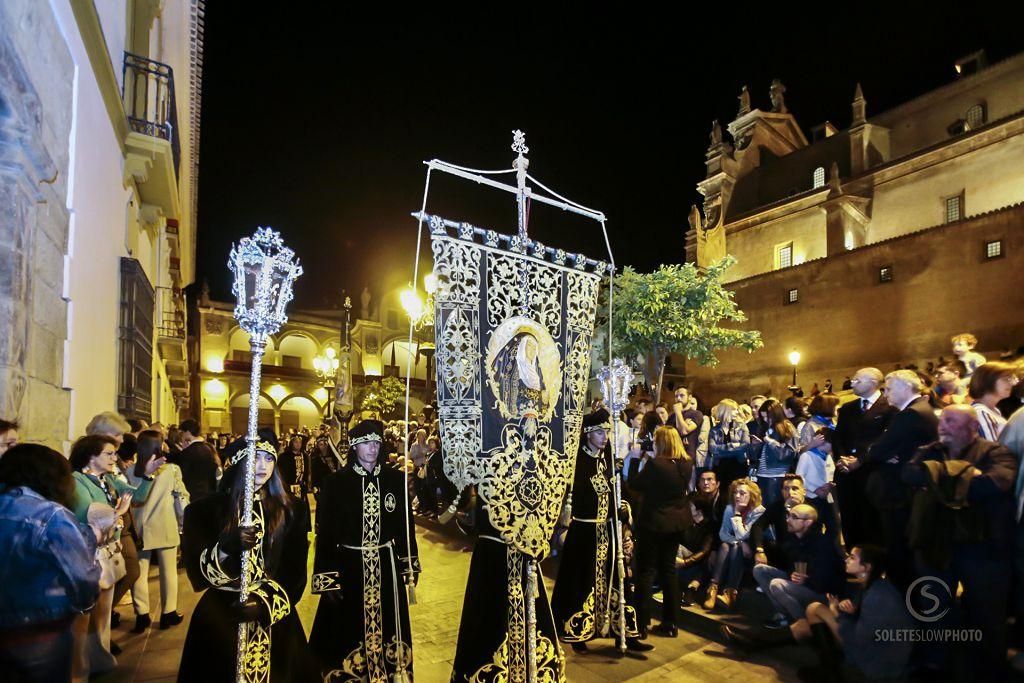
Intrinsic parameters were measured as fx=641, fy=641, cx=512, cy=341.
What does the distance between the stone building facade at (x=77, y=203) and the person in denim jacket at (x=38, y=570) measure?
1.68 m

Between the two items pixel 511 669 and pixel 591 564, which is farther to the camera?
pixel 591 564

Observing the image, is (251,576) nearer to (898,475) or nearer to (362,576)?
(362,576)

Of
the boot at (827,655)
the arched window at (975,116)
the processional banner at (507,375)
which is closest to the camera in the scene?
the processional banner at (507,375)

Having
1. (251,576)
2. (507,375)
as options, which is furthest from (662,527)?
(251,576)

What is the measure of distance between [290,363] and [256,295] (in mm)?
42205

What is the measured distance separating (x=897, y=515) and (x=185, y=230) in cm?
2408

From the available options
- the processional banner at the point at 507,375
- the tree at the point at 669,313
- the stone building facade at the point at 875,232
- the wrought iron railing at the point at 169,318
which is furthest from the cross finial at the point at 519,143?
the stone building facade at the point at 875,232

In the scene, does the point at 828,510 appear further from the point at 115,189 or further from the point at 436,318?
the point at 115,189

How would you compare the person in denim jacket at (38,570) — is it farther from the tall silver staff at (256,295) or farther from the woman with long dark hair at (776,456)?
the woman with long dark hair at (776,456)

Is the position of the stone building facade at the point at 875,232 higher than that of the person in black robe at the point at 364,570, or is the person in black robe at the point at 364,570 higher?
the stone building facade at the point at 875,232

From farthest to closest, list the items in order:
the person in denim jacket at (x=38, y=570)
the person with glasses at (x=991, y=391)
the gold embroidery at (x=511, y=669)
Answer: the person with glasses at (x=991, y=391)
the gold embroidery at (x=511, y=669)
the person in denim jacket at (x=38, y=570)

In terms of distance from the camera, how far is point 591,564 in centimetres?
597

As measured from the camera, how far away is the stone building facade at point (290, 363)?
38.3 meters

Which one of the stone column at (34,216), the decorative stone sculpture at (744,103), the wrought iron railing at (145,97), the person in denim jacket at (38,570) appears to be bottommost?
the person in denim jacket at (38,570)
